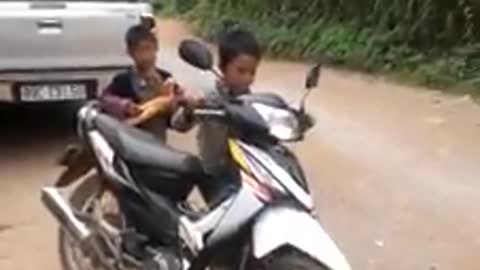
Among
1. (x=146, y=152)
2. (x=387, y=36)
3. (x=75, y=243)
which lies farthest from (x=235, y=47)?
(x=387, y=36)

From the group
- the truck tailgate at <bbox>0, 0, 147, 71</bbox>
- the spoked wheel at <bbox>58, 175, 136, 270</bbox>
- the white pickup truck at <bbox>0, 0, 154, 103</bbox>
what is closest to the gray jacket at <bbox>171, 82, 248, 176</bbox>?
the spoked wheel at <bbox>58, 175, 136, 270</bbox>

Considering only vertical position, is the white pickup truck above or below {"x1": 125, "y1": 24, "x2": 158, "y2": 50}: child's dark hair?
below

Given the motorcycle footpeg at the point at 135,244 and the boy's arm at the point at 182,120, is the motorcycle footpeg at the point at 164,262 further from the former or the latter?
the boy's arm at the point at 182,120

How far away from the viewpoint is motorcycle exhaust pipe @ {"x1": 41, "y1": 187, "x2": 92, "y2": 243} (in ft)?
19.0

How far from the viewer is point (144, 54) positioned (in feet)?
22.2

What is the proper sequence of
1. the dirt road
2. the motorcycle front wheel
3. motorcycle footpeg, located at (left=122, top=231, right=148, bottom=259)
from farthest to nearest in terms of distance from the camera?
the dirt road
motorcycle footpeg, located at (left=122, top=231, right=148, bottom=259)
the motorcycle front wheel

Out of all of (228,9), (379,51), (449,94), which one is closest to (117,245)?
(449,94)

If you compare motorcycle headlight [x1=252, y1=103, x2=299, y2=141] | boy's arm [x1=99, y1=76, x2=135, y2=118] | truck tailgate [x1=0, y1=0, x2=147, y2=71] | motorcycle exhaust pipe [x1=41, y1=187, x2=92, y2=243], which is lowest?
truck tailgate [x1=0, y1=0, x2=147, y2=71]

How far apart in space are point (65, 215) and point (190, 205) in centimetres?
71

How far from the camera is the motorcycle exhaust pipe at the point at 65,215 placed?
5.80 m

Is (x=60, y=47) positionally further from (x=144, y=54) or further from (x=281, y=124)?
(x=281, y=124)

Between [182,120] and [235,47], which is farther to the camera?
[182,120]

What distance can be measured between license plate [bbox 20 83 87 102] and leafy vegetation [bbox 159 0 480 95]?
Answer: 3.95 metres

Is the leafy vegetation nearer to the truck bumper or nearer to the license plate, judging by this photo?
the truck bumper
